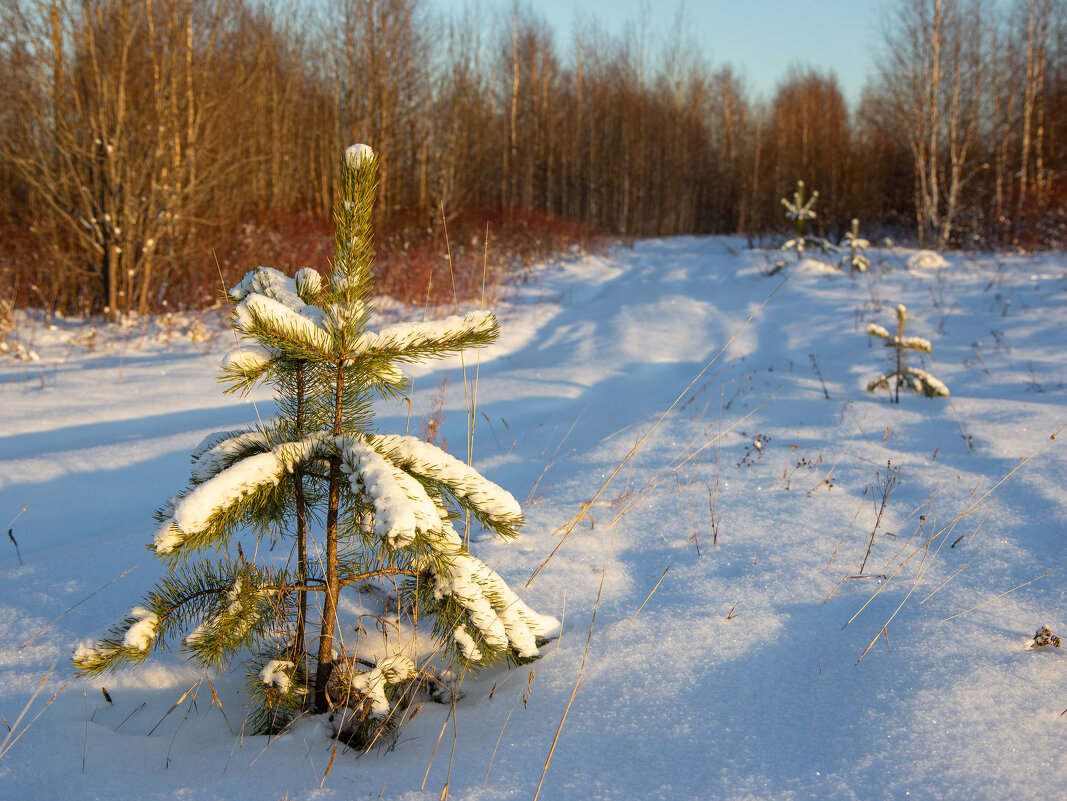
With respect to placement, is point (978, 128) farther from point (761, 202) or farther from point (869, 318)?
point (869, 318)

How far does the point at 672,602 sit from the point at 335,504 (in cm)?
106

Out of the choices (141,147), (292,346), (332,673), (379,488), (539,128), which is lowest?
(332,673)

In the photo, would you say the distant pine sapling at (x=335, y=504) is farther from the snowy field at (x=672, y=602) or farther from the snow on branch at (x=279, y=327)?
the snowy field at (x=672, y=602)

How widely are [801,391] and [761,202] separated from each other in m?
28.1

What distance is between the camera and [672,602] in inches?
79.7

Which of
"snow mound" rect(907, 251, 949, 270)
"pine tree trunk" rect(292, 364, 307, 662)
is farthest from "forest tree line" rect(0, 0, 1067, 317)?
"pine tree trunk" rect(292, 364, 307, 662)

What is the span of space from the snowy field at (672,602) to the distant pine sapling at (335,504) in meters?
0.14

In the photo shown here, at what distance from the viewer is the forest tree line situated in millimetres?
7559

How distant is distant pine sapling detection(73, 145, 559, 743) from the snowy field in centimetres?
14

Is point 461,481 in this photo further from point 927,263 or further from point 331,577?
point 927,263

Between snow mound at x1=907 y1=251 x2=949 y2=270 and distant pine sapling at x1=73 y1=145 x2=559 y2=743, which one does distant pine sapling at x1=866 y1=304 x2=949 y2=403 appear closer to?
distant pine sapling at x1=73 y1=145 x2=559 y2=743

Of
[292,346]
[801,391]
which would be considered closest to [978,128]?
[801,391]

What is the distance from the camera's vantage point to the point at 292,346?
4.43ft

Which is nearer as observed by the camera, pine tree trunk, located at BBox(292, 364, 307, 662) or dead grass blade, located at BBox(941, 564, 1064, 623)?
pine tree trunk, located at BBox(292, 364, 307, 662)
